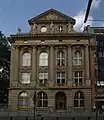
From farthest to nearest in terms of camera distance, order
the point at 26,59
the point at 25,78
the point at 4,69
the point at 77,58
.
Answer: the point at 4,69 → the point at 26,59 → the point at 77,58 → the point at 25,78

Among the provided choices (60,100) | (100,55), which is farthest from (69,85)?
(100,55)

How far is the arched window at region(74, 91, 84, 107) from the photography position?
2178 inches

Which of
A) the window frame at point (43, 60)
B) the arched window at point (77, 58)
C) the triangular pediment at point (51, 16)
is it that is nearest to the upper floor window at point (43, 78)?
the window frame at point (43, 60)

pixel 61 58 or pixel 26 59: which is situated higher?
pixel 61 58

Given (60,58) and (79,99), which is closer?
(79,99)

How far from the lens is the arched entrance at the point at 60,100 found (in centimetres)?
5613

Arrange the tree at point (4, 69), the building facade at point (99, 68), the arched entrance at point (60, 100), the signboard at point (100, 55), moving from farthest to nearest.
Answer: the tree at point (4, 69) < the signboard at point (100, 55) < the building facade at point (99, 68) < the arched entrance at point (60, 100)

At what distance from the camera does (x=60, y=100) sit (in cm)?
5684

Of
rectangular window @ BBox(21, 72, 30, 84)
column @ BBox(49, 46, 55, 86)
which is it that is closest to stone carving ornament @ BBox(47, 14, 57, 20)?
column @ BBox(49, 46, 55, 86)

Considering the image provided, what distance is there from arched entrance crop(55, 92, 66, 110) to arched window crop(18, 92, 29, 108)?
6.11m

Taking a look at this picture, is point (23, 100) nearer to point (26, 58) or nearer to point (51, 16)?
point (26, 58)

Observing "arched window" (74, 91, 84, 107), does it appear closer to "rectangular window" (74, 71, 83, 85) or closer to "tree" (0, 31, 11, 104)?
"rectangular window" (74, 71, 83, 85)

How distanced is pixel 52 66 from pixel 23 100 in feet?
30.0

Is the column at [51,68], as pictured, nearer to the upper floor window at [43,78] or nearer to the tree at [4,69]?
the upper floor window at [43,78]
